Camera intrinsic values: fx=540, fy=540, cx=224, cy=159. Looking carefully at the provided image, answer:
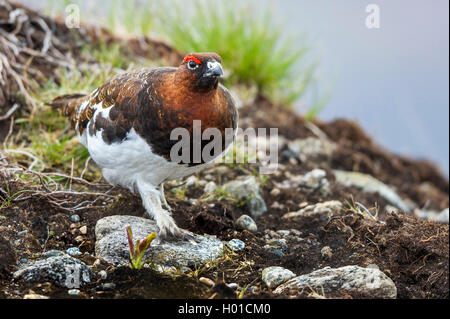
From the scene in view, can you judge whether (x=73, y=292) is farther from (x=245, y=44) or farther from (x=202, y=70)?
(x=245, y=44)

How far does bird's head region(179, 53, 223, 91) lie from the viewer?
333 centimetres

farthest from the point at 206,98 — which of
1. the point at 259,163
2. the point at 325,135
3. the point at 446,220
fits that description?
the point at 325,135

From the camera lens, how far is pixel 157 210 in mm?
3740

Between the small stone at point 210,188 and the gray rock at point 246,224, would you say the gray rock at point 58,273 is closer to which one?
the gray rock at point 246,224

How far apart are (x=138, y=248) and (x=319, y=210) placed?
1746mm

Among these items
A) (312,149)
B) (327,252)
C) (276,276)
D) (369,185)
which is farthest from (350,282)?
(312,149)

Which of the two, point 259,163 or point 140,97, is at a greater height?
point 140,97

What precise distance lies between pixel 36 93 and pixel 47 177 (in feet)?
5.19

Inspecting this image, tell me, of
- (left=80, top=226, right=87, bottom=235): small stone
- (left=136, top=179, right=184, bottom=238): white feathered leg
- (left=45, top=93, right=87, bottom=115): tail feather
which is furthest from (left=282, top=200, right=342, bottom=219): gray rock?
(left=45, top=93, right=87, bottom=115): tail feather

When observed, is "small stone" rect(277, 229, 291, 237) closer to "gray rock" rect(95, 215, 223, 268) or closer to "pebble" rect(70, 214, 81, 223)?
"gray rock" rect(95, 215, 223, 268)

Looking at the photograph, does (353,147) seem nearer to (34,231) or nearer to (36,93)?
(36,93)

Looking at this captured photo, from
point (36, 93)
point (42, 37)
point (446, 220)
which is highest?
point (42, 37)

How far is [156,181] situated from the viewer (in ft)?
12.7

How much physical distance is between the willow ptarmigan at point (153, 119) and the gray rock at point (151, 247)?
0.11m
